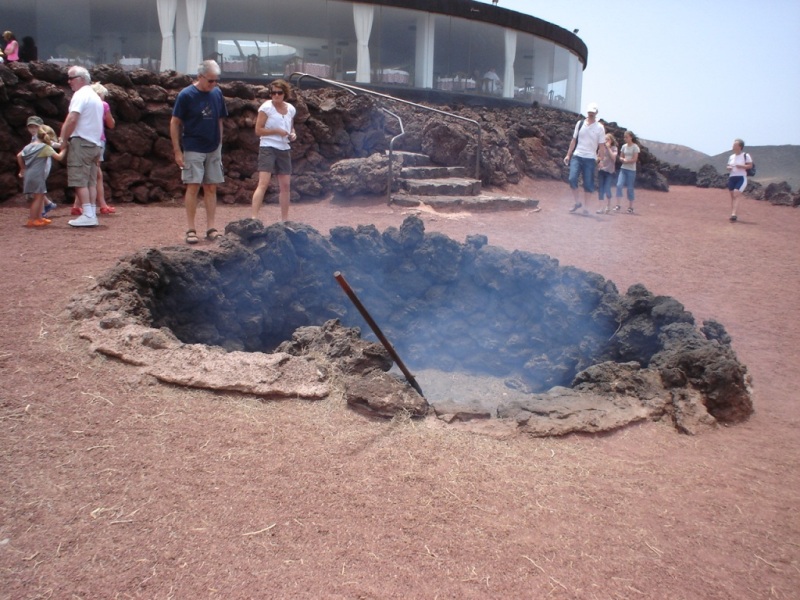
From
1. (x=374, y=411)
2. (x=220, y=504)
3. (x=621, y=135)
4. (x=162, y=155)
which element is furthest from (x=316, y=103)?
(x=621, y=135)

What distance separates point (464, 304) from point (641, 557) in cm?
537

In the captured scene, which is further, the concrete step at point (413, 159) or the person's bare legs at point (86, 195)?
the concrete step at point (413, 159)

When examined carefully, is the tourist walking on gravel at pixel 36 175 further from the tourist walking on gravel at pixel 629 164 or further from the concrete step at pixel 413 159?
the tourist walking on gravel at pixel 629 164

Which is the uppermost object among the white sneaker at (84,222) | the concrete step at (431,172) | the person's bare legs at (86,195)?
the concrete step at (431,172)

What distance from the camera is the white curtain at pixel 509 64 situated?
24.0m

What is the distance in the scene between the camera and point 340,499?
11.6 ft

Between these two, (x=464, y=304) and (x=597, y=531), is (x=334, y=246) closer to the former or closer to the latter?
(x=464, y=304)

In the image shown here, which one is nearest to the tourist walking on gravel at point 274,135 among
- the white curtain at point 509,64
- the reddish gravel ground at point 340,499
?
the reddish gravel ground at point 340,499

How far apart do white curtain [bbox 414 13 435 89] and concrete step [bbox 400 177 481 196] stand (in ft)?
30.9

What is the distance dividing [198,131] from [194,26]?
13.7m

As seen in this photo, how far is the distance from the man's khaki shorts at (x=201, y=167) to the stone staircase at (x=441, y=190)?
16.5 feet

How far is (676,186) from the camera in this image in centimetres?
2458

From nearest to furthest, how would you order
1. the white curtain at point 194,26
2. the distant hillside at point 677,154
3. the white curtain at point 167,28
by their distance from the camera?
the white curtain at point 167,28
the white curtain at point 194,26
the distant hillside at point 677,154

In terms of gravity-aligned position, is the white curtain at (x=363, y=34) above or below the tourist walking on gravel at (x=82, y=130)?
above
